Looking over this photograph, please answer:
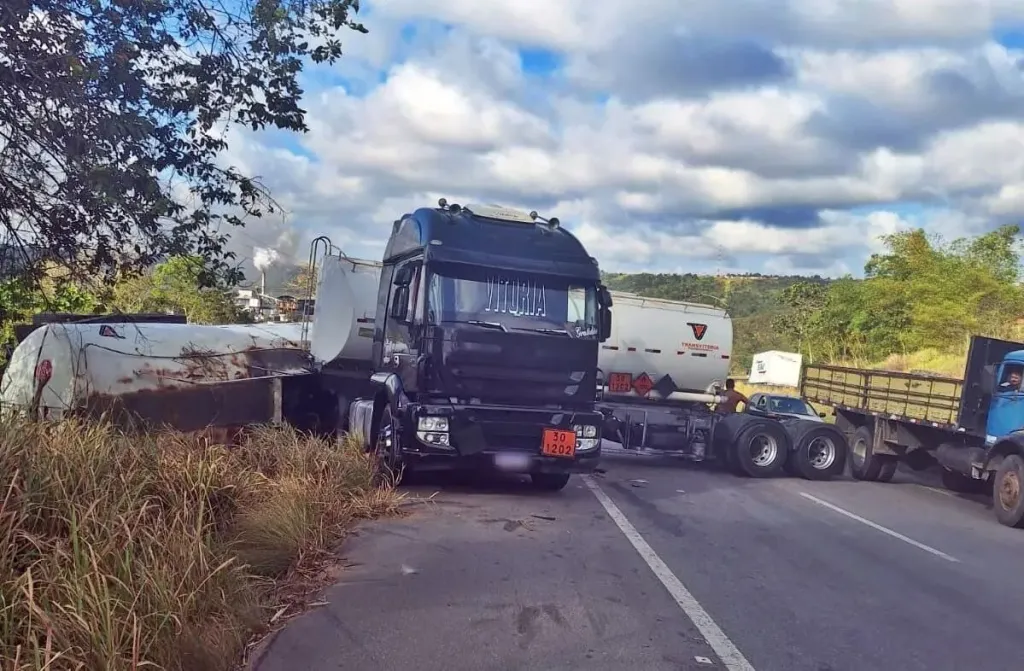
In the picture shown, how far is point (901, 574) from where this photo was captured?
8680mm

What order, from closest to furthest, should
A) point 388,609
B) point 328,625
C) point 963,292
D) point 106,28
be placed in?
point 328,625
point 388,609
point 106,28
point 963,292

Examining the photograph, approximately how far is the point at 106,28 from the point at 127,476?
3324 mm

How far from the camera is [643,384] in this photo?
1777 centimetres

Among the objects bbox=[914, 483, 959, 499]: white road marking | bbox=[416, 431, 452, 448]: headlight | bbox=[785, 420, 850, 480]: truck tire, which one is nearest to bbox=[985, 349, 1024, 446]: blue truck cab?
bbox=[914, 483, 959, 499]: white road marking

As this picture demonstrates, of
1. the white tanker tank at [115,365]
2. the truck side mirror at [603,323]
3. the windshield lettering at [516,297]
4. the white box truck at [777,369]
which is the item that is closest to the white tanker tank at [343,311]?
the white tanker tank at [115,365]

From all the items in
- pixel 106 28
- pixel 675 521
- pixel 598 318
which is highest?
pixel 106 28

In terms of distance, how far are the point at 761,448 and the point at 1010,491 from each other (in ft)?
13.8

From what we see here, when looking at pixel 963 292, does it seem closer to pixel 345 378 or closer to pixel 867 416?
pixel 867 416

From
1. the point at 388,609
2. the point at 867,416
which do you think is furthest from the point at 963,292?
the point at 388,609

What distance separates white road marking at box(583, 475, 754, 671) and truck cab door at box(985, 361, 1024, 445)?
7305 millimetres

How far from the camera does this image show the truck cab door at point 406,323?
35.0 feet

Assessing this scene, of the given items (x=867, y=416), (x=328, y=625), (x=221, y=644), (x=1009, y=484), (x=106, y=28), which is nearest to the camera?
(x=221, y=644)

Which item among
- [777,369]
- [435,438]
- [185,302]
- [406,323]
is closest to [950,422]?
[435,438]

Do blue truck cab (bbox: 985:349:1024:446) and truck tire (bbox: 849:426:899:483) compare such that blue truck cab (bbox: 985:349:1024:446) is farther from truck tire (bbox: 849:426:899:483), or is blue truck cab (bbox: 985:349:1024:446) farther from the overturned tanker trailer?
the overturned tanker trailer
